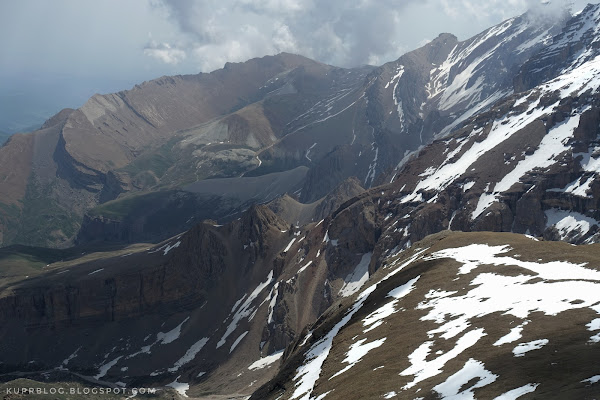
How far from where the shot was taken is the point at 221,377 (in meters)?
183

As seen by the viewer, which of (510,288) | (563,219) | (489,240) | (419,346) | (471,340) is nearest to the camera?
(471,340)

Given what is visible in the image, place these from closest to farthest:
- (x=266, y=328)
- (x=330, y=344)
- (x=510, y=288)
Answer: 1. (x=510, y=288)
2. (x=330, y=344)
3. (x=266, y=328)

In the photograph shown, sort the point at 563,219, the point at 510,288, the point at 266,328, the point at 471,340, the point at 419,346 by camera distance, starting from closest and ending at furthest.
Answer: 1. the point at 471,340
2. the point at 419,346
3. the point at 510,288
4. the point at 563,219
5. the point at 266,328

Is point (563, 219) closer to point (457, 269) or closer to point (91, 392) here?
point (457, 269)

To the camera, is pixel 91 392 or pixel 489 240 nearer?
pixel 489 240

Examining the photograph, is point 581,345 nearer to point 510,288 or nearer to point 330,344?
point 510,288

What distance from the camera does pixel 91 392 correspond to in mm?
152125

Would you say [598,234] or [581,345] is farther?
[598,234]

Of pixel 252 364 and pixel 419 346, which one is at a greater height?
pixel 419 346

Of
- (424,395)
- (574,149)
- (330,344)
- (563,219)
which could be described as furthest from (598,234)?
(424,395)

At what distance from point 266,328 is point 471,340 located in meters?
158

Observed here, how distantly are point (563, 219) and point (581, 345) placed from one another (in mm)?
157347

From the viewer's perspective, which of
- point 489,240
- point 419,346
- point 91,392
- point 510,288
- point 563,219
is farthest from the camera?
point 563,219

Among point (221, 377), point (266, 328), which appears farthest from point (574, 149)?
point (221, 377)
